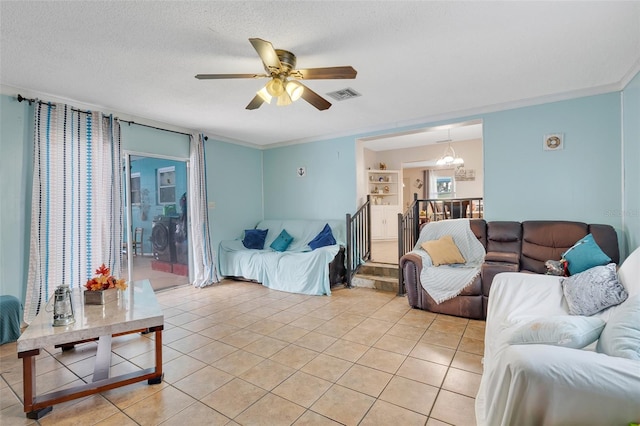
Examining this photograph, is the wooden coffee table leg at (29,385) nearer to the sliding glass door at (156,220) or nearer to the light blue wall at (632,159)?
the sliding glass door at (156,220)

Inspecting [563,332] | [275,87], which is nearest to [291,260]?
[275,87]

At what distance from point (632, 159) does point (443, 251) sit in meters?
2.13

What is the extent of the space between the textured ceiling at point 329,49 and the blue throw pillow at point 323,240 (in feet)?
6.83

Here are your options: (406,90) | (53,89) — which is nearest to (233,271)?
(53,89)

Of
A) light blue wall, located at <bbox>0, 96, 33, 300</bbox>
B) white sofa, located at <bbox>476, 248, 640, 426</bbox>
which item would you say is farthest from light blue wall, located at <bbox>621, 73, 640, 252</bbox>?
light blue wall, located at <bbox>0, 96, 33, 300</bbox>

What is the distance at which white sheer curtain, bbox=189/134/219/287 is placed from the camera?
500 centimetres

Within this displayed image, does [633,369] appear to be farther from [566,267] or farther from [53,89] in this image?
[53,89]

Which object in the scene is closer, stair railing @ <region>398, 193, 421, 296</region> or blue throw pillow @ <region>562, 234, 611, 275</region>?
blue throw pillow @ <region>562, 234, 611, 275</region>

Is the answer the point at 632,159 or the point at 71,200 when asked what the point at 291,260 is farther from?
the point at 632,159

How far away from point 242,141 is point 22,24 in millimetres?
3890

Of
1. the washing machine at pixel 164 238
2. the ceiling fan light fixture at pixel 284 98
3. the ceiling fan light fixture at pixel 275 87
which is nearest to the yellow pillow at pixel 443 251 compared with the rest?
the ceiling fan light fixture at pixel 284 98

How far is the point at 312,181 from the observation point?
5855mm

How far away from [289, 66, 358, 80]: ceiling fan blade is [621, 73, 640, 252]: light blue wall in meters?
2.97

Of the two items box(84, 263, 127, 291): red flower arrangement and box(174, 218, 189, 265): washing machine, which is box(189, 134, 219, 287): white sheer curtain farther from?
box(84, 263, 127, 291): red flower arrangement
